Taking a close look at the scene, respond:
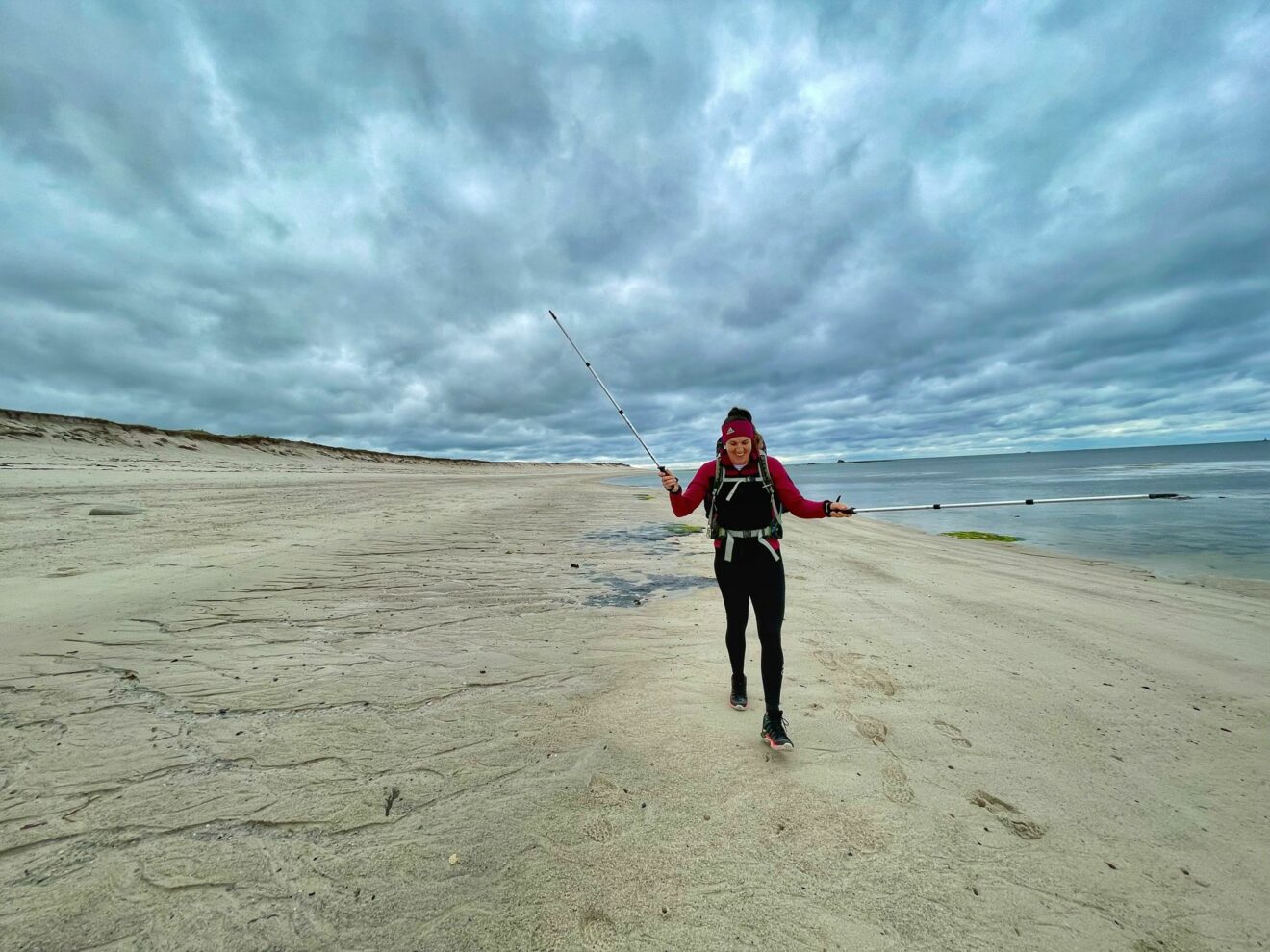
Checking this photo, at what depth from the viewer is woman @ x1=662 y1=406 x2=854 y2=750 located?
4223mm

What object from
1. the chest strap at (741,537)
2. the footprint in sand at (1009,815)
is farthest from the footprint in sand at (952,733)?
the chest strap at (741,537)

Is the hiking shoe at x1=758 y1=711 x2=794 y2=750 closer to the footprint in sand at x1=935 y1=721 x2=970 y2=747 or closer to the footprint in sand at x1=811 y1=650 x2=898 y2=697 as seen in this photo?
the footprint in sand at x1=935 y1=721 x2=970 y2=747

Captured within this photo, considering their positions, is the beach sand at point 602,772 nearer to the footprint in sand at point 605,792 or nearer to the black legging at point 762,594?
the footprint in sand at point 605,792

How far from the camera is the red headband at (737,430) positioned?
4453 mm

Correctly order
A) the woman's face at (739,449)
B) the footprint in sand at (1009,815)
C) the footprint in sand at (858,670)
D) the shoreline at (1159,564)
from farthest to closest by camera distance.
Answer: the shoreline at (1159,564)
the footprint in sand at (858,670)
the woman's face at (739,449)
the footprint in sand at (1009,815)

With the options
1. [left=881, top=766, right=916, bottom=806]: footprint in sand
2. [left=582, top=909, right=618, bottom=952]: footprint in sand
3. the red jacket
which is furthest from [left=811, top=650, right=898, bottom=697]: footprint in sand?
[left=582, top=909, right=618, bottom=952]: footprint in sand

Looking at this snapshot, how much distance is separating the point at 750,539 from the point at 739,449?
816 mm

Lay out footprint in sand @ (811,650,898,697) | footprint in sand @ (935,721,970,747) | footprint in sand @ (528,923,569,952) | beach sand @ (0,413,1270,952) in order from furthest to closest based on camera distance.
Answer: footprint in sand @ (811,650,898,697)
footprint in sand @ (935,721,970,747)
beach sand @ (0,413,1270,952)
footprint in sand @ (528,923,569,952)

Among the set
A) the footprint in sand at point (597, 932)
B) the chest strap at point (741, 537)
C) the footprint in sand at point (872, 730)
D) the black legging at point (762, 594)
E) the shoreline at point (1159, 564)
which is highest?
the chest strap at point (741, 537)

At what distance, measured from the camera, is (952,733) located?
168 inches

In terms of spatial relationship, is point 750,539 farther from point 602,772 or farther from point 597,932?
point 597,932

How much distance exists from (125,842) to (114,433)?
4669cm

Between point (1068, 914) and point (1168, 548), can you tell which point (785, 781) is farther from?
point (1168, 548)

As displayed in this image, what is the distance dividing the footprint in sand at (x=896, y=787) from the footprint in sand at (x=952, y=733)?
80 cm
